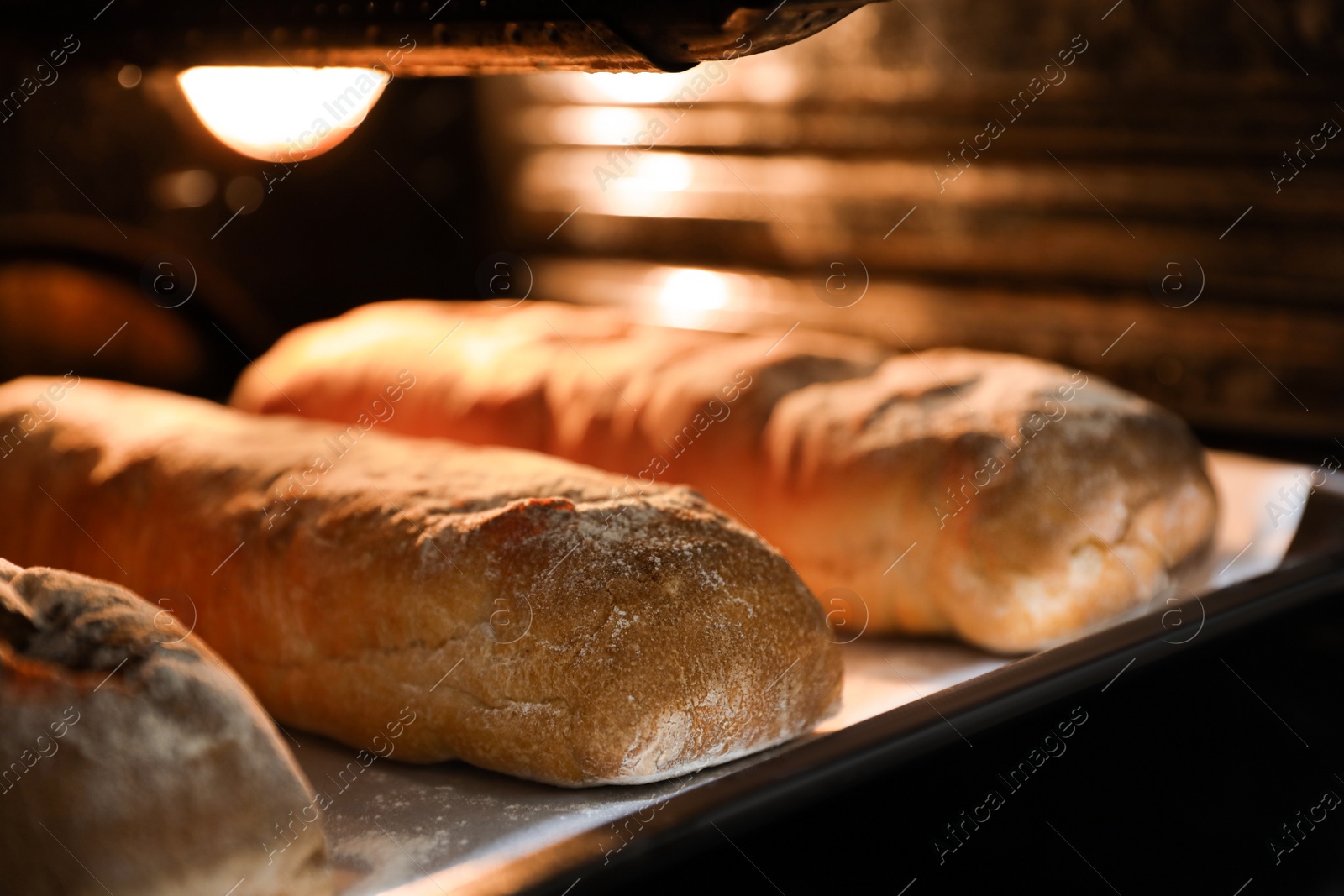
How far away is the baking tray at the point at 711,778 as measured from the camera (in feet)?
3.00

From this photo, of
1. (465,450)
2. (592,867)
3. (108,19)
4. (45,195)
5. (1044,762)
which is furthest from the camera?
(45,195)

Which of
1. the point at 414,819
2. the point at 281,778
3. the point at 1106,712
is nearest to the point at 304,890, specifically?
the point at 281,778

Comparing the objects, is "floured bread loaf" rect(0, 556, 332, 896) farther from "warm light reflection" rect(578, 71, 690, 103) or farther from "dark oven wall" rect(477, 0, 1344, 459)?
"warm light reflection" rect(578, 71, 690, 103)

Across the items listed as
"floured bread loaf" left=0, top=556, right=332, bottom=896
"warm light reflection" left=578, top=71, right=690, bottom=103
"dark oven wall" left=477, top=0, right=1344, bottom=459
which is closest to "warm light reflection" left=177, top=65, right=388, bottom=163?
"floured bread loaf" left=0, top=556, right=332, bottom=896

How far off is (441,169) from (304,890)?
2787mm

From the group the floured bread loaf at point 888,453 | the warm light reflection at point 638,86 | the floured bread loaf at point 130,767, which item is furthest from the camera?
the warm light reflection at point 638,86

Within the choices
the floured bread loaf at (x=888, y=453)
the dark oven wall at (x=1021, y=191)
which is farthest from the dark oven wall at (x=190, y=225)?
the floured bread loaf at (x=888, y=453)

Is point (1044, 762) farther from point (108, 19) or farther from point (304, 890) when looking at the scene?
point (108, 19)

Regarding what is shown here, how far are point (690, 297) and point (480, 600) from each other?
2001 mm

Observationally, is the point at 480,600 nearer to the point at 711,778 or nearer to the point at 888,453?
the point at 711,778

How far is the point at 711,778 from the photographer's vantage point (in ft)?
3.81

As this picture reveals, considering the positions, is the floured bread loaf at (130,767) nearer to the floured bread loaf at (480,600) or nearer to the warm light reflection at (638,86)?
the floured bread loaf at (480,600)

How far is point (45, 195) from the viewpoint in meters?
2.43

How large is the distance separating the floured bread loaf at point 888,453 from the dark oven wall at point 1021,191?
69cm
